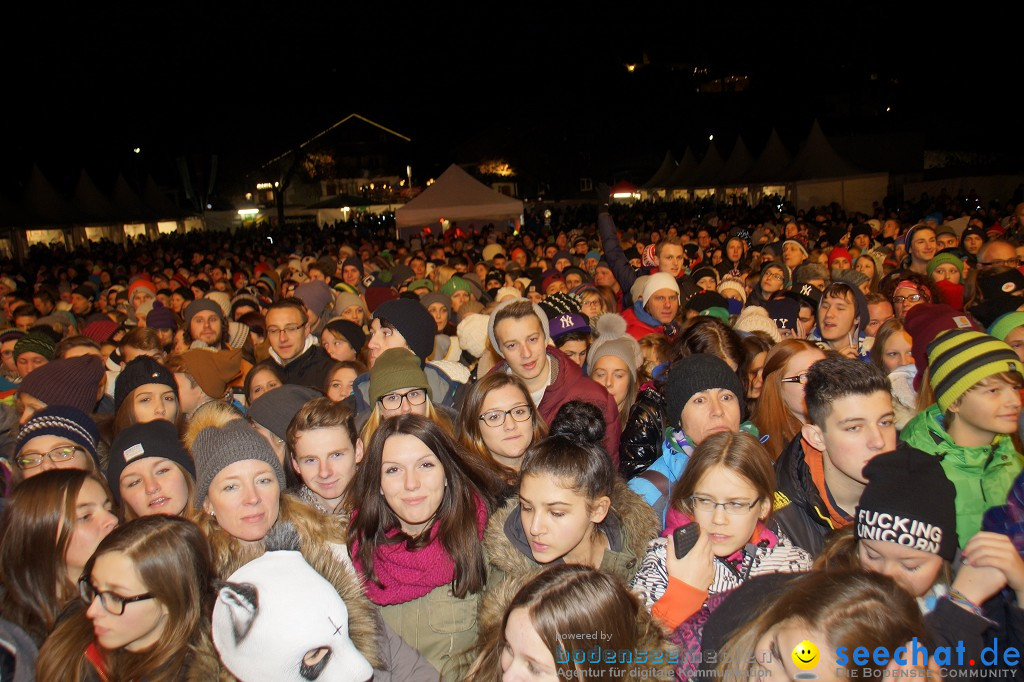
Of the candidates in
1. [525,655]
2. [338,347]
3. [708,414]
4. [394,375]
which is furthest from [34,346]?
[525,655]

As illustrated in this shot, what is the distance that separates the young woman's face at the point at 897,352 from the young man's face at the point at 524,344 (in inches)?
95.4

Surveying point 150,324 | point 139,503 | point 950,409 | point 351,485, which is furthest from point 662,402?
point 150,324

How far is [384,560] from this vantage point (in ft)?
9.27

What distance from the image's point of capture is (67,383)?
14.8ft

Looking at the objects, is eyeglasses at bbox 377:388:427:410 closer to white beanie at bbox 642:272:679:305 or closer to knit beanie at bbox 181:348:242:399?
knit beanie at bbox 181:348:242:399

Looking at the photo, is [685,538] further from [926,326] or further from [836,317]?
[836,317]

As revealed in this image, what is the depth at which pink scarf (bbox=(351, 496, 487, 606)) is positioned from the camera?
8.93ft

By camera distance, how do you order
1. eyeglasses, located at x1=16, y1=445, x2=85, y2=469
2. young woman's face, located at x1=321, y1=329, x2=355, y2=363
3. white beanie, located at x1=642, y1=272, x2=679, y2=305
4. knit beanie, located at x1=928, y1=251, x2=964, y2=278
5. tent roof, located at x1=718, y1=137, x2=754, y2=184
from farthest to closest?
1. tent roof, located at x1=718, y1=137, x2=754, y2=184
2. knit beanie, located at x1=928, y1=251, x2=964, y2=278
3. white beanie, located at x1=642, y1=272, x2=679, y2=305
4. young woman's face, located at x1=321, y1=329, x2=355, y2=363
5. eyeglasses, located at x1=16, y1=445, x2=85, y2=469

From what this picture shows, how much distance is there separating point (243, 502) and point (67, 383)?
2.33 meters

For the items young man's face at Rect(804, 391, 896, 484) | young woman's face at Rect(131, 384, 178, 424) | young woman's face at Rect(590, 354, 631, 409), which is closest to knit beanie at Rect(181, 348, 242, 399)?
young woman's face at Rect(131, 384, 178, 424)

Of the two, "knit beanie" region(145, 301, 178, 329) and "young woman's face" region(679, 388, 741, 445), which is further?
"knit beanie" region(145, 301, 178, 329)

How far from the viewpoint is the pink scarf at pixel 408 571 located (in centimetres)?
272

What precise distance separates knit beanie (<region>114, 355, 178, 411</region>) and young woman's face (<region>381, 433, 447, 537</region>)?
7.44 feet

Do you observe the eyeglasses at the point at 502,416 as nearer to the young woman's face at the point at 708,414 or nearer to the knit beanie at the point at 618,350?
the young woman's face at the point at 708,414
